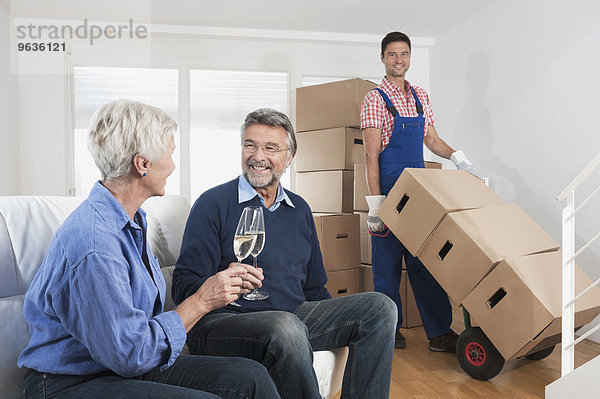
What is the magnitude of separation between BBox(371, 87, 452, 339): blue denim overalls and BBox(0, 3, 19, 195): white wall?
8.80 feet

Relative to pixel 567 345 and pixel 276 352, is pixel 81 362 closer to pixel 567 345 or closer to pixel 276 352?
pixel 276 352

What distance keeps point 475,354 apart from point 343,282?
120 centimetres

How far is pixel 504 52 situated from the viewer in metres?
3.56

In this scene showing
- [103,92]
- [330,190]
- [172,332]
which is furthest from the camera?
[103,92]

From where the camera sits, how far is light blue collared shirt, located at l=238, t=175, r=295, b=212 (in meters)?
1.54

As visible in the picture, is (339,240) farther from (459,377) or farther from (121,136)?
(121,136)

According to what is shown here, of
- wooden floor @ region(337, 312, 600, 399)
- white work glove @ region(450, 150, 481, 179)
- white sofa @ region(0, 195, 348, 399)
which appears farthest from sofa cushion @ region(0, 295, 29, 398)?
white work glove @ region(450, 150, 481, 179)

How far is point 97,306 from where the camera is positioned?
2.86 feet

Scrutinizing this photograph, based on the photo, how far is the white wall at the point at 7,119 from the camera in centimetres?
359

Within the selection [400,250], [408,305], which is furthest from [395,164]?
[408,305]

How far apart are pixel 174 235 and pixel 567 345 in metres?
1.43

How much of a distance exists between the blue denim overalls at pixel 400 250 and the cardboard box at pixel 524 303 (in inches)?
19.6

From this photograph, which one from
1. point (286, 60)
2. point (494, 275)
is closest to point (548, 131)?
point (494, 275)

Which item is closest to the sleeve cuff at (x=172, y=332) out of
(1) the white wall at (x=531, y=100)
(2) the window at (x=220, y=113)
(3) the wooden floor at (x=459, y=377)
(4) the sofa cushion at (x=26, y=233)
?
(4) the sofa cushion at (x=26, y=233)
